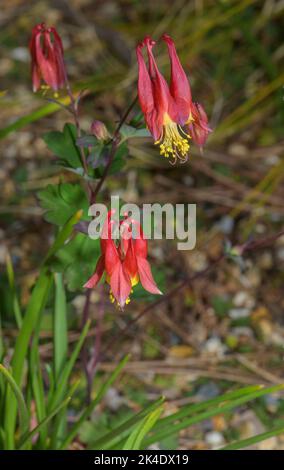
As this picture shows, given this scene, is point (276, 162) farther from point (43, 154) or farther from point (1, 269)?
point (1, 269)

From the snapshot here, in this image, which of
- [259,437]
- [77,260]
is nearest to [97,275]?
[77,260]

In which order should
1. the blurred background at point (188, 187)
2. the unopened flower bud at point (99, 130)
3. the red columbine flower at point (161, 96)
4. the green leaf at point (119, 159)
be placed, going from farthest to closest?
the blurred background at point (188, 187), the green leaf at point (119, 159), the unopened flower bud at point (99, 130), the red columbine flower at point (161, 96)

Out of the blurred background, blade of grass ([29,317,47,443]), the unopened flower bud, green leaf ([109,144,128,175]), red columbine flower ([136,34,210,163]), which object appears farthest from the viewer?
the blurred background

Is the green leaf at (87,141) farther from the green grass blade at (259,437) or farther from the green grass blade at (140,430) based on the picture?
the green grass blade at (259,437)

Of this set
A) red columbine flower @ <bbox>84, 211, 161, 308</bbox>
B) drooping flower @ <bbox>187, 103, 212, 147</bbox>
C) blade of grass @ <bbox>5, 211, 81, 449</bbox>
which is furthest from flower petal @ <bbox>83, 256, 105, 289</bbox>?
drooping flower @ <bbox>187, 103, 212, 147</bbox>

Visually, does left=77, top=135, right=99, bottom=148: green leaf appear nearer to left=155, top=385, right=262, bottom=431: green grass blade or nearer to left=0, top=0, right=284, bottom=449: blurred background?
left=0, top=0, right=284, bottom=449: blurred background

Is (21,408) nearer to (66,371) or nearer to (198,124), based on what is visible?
(66,371)

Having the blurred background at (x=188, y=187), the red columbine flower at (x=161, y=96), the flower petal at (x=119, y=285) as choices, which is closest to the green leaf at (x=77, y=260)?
the blurred background at (x=188, y=187)
